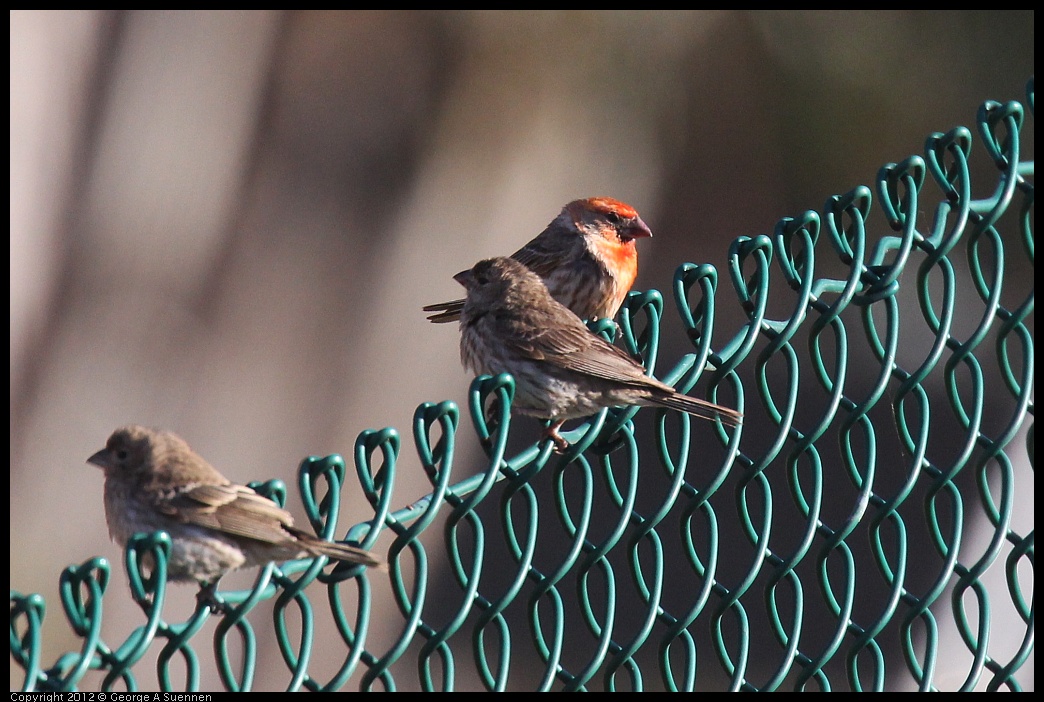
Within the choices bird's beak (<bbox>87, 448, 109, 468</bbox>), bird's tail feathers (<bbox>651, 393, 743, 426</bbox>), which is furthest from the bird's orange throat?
bird's beak (<bbox>87, 448, 109, 468</bbox>)

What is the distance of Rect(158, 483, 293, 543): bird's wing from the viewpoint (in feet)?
12.2

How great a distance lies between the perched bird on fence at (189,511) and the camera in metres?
3.78

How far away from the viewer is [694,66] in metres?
16.1

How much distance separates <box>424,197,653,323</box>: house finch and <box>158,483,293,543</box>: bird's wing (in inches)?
161

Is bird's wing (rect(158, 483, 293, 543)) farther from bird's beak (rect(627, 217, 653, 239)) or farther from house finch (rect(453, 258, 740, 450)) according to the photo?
bird's beak (rect(627, 217, 653, 239))

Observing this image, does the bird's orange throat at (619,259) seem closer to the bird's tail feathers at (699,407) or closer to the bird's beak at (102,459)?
the bird's tail feathers at (699,407)

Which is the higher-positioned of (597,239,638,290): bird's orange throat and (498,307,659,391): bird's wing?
(597,239,638,290): bird's orange throat

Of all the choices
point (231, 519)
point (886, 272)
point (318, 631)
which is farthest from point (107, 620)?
point (886, 272)

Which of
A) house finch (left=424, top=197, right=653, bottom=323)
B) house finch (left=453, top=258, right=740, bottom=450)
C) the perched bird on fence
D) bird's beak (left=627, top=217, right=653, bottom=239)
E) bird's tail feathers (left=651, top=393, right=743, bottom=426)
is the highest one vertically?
bird's beak (left=627, top=217, right=653, bottom=239)

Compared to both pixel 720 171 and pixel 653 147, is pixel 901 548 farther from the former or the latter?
pixel 720 171

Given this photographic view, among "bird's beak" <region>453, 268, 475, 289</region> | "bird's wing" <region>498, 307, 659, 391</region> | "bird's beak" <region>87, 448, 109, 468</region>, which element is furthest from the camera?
"bird's beak" <region>453, 268, 475, 289</region>

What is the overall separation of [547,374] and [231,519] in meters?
1.79

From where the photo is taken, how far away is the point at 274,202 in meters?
12.1

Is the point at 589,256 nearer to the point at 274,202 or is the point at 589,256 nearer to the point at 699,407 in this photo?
the point at 699,407
